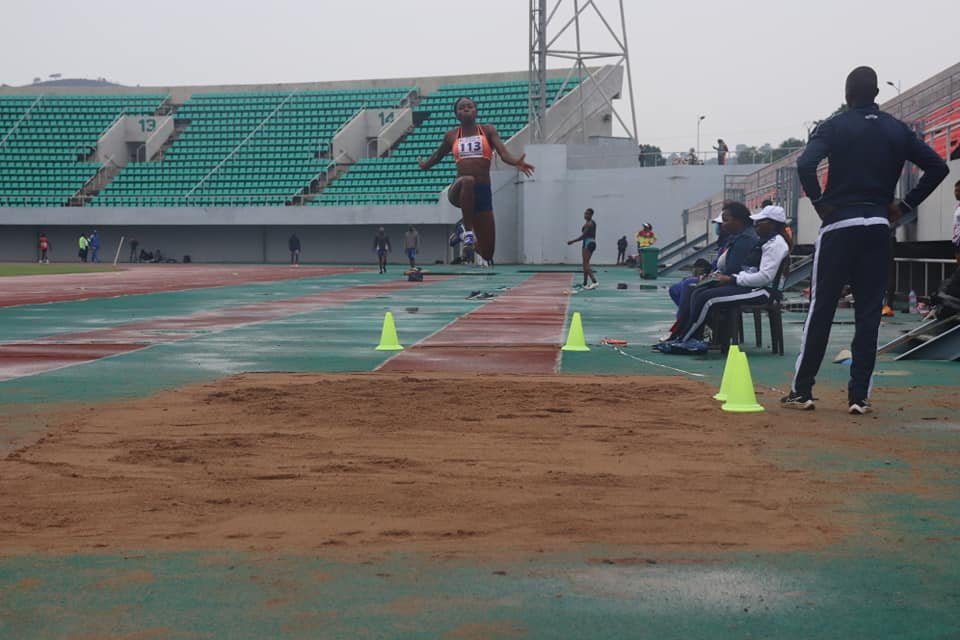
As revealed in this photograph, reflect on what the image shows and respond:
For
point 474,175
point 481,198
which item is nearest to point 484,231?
point 481,198

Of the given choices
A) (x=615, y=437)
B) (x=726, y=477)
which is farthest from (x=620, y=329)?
(x=726, y=477)

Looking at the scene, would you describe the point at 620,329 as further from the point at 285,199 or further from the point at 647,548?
the point at 285,199

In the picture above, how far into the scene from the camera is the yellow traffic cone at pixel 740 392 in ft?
28.2

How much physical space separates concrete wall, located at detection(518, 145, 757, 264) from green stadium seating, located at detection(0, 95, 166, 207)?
25749 millimetres

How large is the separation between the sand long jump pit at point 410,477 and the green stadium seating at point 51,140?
198 feet

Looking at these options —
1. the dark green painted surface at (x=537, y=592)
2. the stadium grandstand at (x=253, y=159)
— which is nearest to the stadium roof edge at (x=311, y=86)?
the stadium grandstand at (x=253, y=159)

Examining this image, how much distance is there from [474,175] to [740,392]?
290 cm

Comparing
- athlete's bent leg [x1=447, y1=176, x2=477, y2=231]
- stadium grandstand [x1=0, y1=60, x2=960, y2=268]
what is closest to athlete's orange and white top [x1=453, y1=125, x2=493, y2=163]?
athlete's bent leg [x1=447, y1=176, x2=477, y2=231]

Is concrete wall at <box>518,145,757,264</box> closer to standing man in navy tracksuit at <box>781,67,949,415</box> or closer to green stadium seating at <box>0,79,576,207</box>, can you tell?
green stadium seating at <box>0,79,576,207</box>

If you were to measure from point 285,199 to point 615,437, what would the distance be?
56476 mm

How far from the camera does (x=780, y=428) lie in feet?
25.9

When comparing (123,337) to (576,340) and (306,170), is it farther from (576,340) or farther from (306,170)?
(306,170)

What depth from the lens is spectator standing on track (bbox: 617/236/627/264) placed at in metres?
54.4

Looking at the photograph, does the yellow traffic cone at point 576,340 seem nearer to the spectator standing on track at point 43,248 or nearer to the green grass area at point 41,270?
the green grass area at point 41,270
